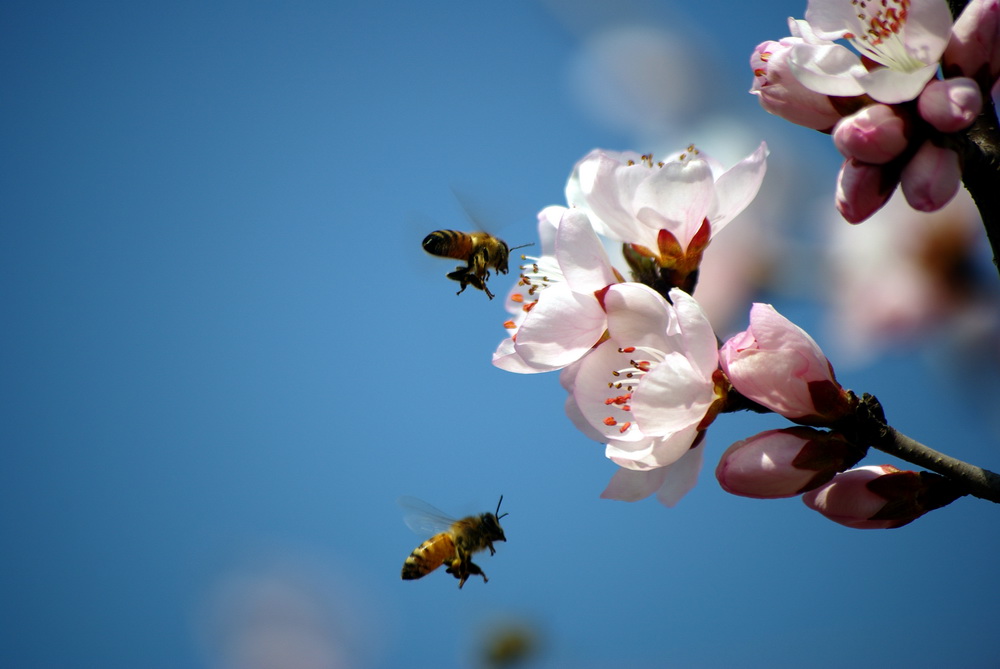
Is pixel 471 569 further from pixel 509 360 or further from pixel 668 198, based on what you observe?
pixel 668 198

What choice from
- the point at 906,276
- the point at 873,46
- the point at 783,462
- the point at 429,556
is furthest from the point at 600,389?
the point at 906,276

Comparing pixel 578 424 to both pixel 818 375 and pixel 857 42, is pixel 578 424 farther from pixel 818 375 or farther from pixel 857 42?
pixel 857 42

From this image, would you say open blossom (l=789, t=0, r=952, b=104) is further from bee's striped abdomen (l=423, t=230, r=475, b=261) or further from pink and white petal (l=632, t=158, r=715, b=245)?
bee's striped abdomen (l=423, t=230, r=475, b=261)

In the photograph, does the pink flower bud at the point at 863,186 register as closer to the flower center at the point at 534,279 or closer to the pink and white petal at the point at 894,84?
the pink and white petal at the point at 894,84

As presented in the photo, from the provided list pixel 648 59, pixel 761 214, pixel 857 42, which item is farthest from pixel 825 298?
pixel 857 42

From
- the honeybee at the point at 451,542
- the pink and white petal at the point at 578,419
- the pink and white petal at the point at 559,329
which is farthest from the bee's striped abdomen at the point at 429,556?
the pink and white petal at the point at 559,329

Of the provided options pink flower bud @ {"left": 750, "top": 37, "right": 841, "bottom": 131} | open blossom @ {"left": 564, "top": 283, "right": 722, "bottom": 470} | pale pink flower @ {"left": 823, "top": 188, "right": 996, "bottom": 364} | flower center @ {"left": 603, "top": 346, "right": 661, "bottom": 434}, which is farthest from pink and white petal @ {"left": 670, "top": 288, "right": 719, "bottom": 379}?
pale pink flower @ {"left": 823, "top": 188, "right": 996, "bottom": 364}
